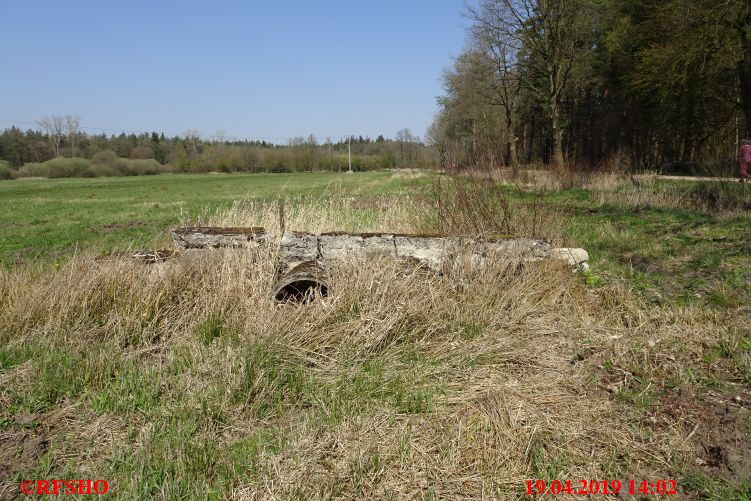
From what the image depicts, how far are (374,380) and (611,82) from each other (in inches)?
1315

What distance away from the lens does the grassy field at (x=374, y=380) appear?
2.73 metres

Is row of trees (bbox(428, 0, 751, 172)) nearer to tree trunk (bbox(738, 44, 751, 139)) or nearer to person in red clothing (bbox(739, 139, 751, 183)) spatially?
tree trunk (bbox(738, 44, 751, 139))

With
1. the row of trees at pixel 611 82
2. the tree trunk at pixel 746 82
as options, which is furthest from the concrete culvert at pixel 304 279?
the tree trunk at pixel 746 82

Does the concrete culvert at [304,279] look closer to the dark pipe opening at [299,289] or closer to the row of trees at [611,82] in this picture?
the dark pipe opening at [299,289]

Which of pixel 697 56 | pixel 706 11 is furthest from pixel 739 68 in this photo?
pixel 706 11

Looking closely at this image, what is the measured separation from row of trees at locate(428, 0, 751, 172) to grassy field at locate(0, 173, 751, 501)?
3281 mm

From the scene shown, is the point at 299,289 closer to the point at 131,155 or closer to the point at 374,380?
the point at 374,380

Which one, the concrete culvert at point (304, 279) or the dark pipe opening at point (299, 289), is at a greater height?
the concrete culvert at point (304, 279)

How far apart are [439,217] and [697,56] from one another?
51.2 ft

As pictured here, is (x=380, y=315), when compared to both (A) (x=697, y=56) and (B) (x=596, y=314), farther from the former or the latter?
(A) (x=697, y=56)

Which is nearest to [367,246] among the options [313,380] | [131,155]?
[313,380]

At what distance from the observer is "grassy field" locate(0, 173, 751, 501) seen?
2.73 meters

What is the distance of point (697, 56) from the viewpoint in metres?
16.3

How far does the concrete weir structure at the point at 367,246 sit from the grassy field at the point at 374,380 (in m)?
0.28
